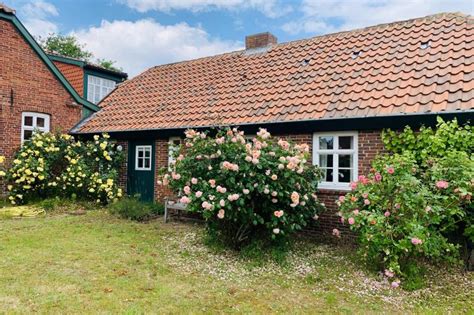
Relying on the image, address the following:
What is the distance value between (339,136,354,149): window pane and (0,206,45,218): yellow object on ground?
800 centimetres

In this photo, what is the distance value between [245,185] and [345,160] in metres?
2.94

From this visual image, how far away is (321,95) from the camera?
8.62 metres

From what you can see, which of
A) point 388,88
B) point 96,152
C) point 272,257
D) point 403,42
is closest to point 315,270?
point 272,257

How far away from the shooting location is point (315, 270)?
581 cm

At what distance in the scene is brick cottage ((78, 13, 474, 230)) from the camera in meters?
7.38

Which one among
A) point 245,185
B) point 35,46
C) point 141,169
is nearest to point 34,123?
point 35,46

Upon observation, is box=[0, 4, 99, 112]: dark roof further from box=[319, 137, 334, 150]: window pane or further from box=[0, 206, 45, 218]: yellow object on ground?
box=[319, 137, 334, 150]: window pane

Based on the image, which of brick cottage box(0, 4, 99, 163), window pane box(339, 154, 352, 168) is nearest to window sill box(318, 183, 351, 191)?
window pane box(339, 154, 352, 168)

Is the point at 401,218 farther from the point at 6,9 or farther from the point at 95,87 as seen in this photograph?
the point at 95,87

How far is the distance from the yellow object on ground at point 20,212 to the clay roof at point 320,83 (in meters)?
3.26

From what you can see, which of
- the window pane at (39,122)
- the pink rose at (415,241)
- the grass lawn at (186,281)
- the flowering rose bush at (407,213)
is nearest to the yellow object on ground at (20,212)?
the grass lawn at (186,281)

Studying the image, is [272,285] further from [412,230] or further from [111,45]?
[111,45]

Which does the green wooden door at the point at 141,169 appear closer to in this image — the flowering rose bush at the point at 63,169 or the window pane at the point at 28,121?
the flowering rose bush at the point at 63,169

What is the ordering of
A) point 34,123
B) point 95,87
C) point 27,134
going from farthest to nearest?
point 95,87 < point 34,123 < point 27,134
